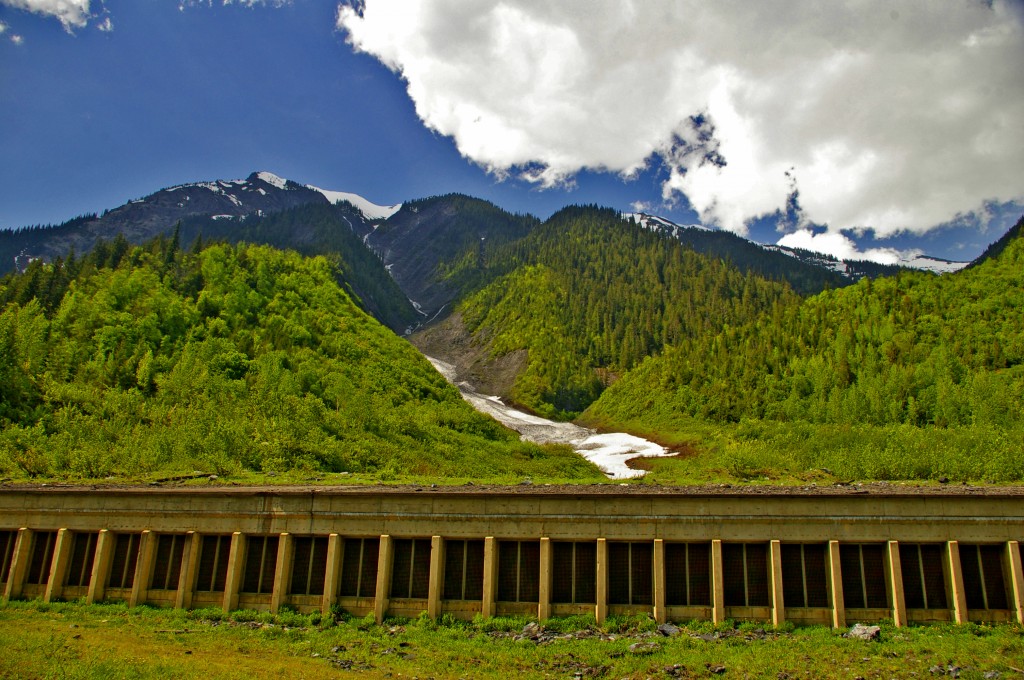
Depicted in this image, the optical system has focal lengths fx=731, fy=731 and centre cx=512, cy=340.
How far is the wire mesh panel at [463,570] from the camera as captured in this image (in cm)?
2852

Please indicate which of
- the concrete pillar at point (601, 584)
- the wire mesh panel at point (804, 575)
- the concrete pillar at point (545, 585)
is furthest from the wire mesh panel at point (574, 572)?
the wire mesh panel at point (804, 575)

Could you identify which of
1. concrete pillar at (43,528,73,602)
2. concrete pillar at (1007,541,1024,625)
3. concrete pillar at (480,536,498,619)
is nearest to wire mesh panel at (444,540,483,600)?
concrete pillar at (480,536,498,619)

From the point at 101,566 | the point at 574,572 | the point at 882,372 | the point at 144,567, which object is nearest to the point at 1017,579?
the point at 574,572

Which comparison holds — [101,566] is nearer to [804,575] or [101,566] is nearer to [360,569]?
[360,569]

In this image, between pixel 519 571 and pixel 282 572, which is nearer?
pixel 519 571

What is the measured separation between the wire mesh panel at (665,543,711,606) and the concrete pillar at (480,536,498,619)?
652 centimetres

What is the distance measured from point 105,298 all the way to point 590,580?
6731cm

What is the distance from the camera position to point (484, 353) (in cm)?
18112

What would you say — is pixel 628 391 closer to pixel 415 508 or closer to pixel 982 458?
pixel 982 458

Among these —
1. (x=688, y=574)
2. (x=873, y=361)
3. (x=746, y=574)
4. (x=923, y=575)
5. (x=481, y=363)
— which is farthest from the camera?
(x=481, y=363)

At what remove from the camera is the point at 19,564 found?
104 feet

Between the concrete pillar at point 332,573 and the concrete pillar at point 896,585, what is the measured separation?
20766mm

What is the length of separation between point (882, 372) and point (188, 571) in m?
82.9

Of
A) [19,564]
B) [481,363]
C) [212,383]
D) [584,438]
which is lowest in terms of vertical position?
[19,564]
